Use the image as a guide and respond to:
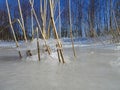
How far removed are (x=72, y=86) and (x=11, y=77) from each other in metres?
0.43

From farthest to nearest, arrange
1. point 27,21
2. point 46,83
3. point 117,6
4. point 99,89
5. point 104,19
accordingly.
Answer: point 27,21
point 104,19
point 117,6
point 46,83
point 99,89

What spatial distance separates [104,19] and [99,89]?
18.4 metres

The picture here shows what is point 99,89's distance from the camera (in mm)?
1159

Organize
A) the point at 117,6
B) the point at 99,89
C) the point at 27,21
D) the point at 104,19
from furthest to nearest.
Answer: the point at 27,21, the point at 104,19, the point at 117,6, the point at 99,89

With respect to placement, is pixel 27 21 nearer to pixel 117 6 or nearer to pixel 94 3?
pixel 94 3

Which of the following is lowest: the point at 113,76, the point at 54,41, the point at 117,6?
the point at 113,76

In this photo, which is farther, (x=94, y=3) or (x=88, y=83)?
(x=94, y=3)

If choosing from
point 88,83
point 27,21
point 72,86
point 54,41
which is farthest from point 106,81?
point 27,21

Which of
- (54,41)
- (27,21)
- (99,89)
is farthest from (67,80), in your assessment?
(27,21)

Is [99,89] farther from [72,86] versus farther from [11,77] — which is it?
[11,77]

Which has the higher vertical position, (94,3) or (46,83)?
(94,3)

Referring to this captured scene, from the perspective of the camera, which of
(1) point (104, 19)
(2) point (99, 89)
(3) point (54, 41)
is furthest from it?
(1) point (104, 19)

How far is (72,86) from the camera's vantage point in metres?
1.22

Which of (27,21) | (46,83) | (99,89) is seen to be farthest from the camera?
(27,21)
